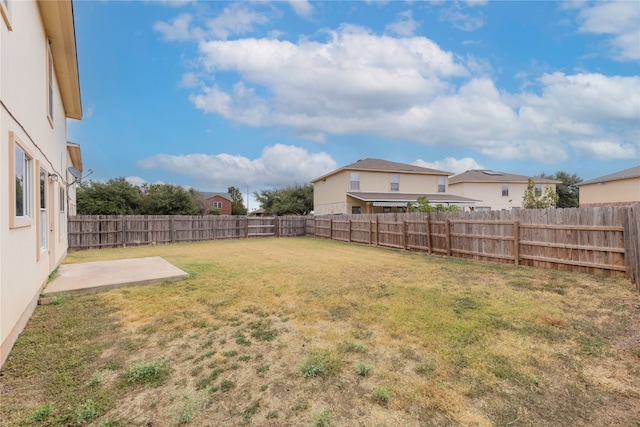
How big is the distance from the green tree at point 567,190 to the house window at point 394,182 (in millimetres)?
26915

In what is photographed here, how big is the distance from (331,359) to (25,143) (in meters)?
5.23

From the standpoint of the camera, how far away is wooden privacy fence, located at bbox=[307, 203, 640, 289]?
6.55m

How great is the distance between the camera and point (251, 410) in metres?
2.35

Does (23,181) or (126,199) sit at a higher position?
(126,199)

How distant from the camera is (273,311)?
4.77 meters

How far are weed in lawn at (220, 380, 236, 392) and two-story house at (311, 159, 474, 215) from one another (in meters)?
20.5

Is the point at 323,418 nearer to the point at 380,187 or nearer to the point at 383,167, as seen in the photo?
the point at 380,187

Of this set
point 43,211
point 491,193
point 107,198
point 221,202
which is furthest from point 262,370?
point 221,202

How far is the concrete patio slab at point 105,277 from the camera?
5785mm

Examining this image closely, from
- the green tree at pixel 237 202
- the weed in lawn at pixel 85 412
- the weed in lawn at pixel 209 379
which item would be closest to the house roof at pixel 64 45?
the weed in lawn at pixel 85 412

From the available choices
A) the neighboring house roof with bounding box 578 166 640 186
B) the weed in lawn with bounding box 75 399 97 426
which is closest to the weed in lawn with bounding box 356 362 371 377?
the weed in lawn with bounding box 75 399 97 426

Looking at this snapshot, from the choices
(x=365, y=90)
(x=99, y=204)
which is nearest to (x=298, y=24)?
(x=365, y=90)

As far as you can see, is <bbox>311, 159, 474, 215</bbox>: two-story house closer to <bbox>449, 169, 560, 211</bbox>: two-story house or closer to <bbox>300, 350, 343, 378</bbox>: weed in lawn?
<bbox>449, 169, 560, 211</bbox>: two-story house

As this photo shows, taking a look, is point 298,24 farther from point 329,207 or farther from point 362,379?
point 329,207
